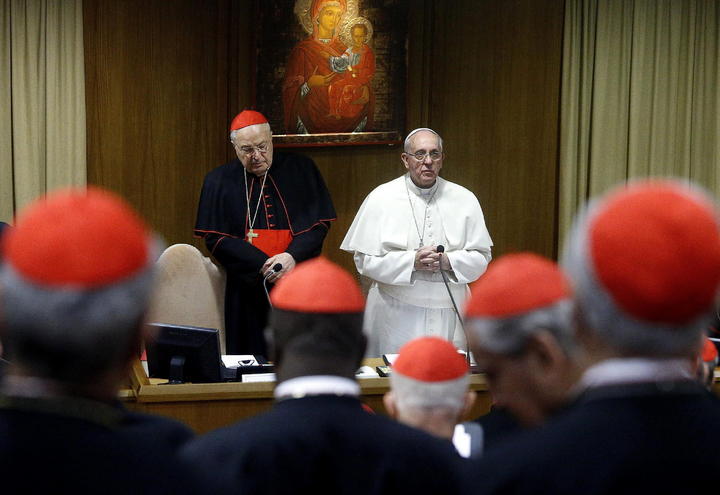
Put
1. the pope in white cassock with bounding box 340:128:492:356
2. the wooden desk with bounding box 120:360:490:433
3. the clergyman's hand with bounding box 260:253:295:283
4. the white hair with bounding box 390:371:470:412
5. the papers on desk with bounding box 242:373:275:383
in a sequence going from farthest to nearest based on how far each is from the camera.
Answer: the pope in white cassock with bounding box 340:128:492:356
the clergyman's hand with bounding box 260:253:295:283
the papers on desk with bounding box 242:373:275:383
the wooden desk with bounding box 120:360:490:433
the white hair with bounding box 390:371:470:412

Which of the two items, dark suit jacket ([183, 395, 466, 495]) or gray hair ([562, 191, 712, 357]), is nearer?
gray hair ([562, 191, 712, 357])

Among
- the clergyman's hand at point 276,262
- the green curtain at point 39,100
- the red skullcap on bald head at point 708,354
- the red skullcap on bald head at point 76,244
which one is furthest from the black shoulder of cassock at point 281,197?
the red skullcap on bald head at point 76,244

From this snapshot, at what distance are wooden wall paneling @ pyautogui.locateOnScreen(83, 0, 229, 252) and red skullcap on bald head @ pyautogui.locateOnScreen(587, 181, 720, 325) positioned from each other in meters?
6.02

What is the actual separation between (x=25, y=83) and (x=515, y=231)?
3.78 meters

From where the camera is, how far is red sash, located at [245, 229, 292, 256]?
6.23 meters

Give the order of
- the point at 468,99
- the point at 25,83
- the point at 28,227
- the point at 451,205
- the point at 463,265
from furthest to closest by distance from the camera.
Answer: the point at 468,99 < the point at 25,83 < the point at 451,205 < the point at 463,265 < the point at 28,227

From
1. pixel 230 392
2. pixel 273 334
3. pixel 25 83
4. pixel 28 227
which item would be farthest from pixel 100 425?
pixel 25 83

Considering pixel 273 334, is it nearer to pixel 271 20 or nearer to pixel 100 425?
pixel 100 425

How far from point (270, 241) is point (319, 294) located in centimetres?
435

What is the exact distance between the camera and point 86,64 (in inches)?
267

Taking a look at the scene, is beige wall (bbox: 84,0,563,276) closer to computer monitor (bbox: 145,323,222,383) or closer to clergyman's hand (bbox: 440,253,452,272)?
clergyman's hand (bbox: 440,253,452,272)

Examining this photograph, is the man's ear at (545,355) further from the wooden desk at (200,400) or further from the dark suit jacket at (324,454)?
the wooden desk at (200,400)

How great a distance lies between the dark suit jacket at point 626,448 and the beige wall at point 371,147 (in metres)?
5.89

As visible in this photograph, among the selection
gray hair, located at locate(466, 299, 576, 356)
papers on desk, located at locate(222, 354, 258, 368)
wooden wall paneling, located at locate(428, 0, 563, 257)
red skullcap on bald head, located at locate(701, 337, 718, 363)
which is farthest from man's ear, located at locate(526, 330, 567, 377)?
wooden wall paneling, located at locate(428, 0, 563, 257)
